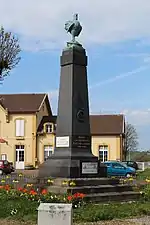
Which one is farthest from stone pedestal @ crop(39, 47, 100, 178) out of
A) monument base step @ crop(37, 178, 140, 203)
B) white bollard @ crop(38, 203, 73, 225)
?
white bollard @ crop(38, 203, 73, 225)

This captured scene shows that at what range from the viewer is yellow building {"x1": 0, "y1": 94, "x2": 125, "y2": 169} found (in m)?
54.7

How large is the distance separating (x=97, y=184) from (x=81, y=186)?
0.84 meters

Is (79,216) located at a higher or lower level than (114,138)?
lower

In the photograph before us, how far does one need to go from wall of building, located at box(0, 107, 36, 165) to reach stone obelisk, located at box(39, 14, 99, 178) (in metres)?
37.4

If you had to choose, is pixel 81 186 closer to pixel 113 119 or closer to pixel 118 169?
pixel 118 169

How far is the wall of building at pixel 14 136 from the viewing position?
180 ft

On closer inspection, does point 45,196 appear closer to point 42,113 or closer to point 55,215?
point 55,215

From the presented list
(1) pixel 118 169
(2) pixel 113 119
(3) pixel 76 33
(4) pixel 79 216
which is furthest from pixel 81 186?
(2) pixel 113 119

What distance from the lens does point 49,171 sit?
658 inches

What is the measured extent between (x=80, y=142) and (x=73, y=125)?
68 cm

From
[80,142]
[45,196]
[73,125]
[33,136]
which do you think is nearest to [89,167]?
[80,142]

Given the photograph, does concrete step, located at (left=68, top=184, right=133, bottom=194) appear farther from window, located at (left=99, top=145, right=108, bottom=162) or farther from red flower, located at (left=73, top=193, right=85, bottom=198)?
window, located at (left=99, top=145, right=108, bottom=162)

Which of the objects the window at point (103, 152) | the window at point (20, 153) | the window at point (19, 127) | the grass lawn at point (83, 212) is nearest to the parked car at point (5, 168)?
the window at point (20, 153)

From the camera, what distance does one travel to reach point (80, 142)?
16953 mm
